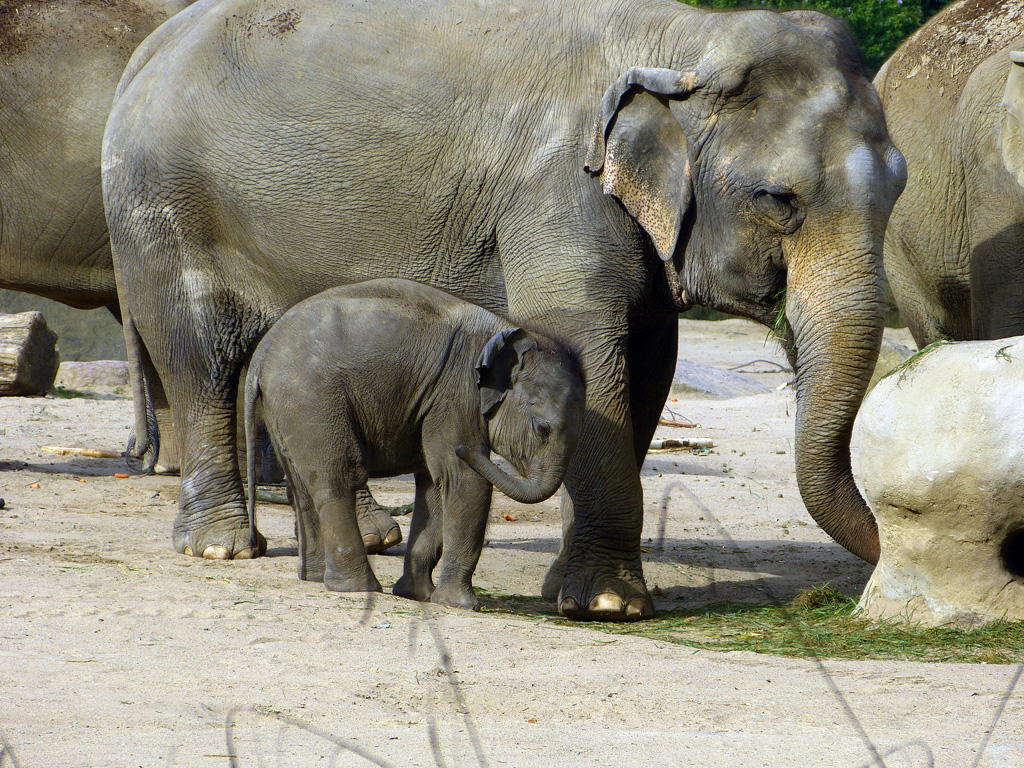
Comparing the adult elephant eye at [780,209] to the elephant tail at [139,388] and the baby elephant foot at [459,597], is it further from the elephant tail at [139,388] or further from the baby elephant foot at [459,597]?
the elephant tail at [139,388]

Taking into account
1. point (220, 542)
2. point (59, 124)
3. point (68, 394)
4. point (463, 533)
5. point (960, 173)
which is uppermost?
point (960, 173)

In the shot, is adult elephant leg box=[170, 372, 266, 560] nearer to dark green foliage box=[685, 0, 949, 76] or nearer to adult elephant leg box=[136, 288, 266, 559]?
adult elephant leg box=[136, 288, 266, 559]

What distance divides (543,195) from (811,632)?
1.75m

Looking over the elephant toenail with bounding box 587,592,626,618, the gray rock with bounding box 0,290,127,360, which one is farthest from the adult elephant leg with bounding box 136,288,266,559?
the gray rock with bounding box 0,290,127,360

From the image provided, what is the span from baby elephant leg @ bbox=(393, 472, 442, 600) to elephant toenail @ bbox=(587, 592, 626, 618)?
1.90 feet

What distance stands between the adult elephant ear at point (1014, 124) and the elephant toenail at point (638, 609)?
2.33 m

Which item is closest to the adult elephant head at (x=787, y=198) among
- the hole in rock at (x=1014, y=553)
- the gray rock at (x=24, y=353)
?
the hole in rock at (x=1014, y=553)

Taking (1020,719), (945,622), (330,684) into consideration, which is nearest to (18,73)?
(330,684)

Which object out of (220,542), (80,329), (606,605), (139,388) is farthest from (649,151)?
(80,329)

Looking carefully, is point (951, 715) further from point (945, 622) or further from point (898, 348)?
point (898, 348)

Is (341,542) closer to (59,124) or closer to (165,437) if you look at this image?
(165,437)

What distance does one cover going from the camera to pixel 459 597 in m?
4.61

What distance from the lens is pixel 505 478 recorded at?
449 cm

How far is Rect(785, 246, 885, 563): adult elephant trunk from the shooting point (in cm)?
430
